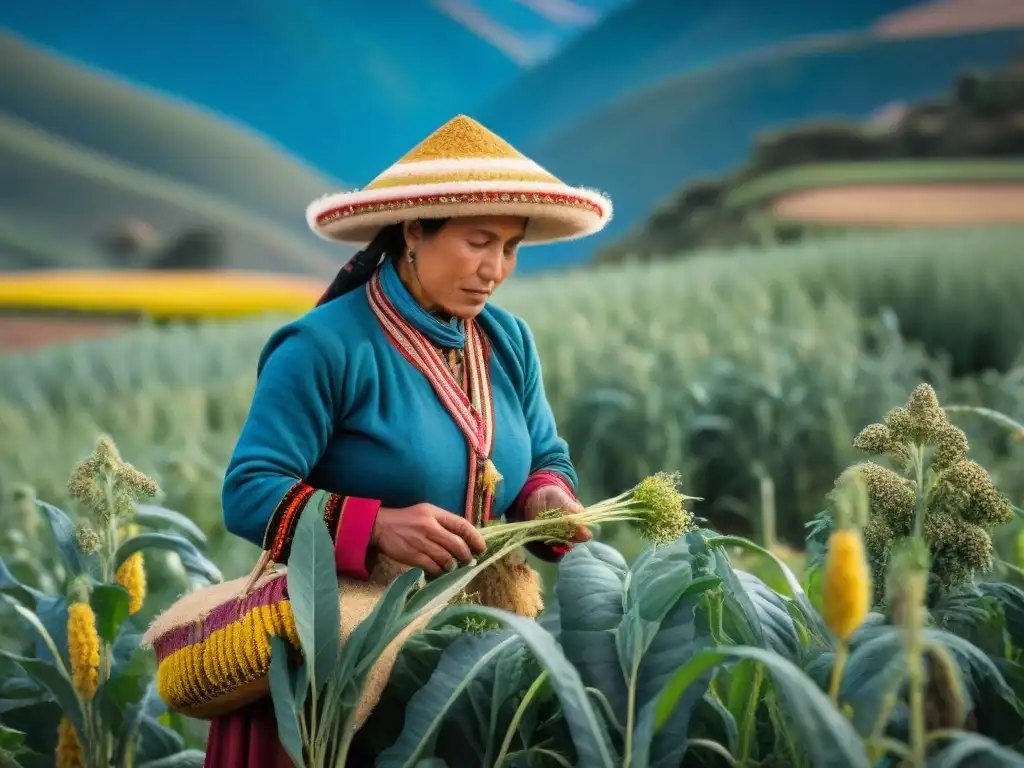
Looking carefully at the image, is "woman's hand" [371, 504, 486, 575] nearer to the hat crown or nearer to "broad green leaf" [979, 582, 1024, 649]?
the hat crown

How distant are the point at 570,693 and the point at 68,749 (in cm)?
93

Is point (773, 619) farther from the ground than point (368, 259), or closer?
closer

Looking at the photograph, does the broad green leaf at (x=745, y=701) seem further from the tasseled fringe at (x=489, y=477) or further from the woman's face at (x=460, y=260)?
the woman's face at (x=460, y=260)

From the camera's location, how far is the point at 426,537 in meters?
1.36

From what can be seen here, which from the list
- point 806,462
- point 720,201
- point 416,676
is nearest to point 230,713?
point 416,676

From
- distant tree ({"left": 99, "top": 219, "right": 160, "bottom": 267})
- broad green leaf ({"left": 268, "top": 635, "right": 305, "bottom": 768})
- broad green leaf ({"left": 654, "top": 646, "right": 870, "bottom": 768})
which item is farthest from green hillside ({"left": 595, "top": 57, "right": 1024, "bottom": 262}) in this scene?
broad green leaf ({"left": 654, "top": 646, "right": 870, "bottom": 768})

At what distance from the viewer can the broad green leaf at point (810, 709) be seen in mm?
989

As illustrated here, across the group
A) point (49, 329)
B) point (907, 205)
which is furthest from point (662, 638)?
point (907, 205)

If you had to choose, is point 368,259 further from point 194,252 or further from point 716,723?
Answer: point 194,252

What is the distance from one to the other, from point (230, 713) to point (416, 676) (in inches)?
9.0

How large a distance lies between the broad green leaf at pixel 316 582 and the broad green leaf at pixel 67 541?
0.57 m

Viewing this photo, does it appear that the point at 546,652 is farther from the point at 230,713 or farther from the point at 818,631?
the point at 230,713

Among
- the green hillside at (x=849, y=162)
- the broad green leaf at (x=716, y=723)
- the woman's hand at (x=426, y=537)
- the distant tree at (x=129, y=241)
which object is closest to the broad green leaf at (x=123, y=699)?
the woman's hand at (x=426, y=537)

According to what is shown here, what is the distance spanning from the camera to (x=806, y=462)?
3900mm
